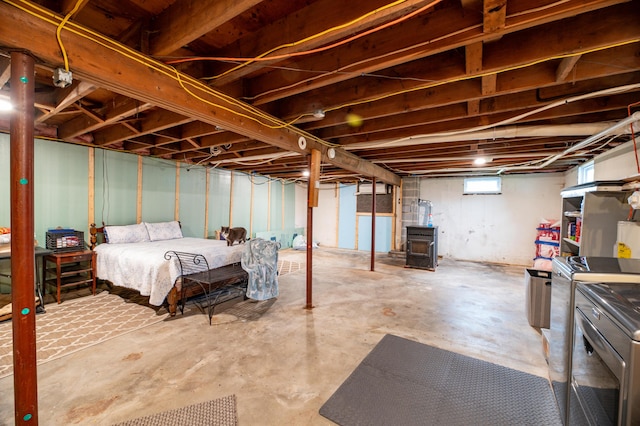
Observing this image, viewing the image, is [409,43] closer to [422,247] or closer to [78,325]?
[78,325]

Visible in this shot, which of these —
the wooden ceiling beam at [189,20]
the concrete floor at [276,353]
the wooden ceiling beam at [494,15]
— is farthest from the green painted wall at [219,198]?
the wooden ceiling beam at [494,15]

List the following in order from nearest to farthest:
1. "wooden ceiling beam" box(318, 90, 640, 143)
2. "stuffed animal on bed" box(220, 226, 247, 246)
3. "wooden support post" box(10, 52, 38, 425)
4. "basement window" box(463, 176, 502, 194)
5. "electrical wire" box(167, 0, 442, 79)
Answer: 1. "wooden support post" box(10, 52, 38, 425)
2. "electrical wire" box(167, 0, 442, 79)
3. "wooden ceiling beam" box(318, 90, 640, 143)
4. "stuffed animal on bed" box(220, 226, 247, 246)
5. "basement window" box(463, 176, 502, 194)

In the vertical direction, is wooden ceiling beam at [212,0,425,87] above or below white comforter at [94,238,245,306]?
above

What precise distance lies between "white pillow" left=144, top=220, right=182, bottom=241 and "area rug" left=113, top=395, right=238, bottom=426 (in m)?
3.63

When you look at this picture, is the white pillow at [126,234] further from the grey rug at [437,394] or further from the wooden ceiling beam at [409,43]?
the grey rug at [437,394]

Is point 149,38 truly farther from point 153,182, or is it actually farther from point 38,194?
point 153,182

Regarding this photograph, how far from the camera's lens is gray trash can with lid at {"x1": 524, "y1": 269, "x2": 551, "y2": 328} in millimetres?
3086

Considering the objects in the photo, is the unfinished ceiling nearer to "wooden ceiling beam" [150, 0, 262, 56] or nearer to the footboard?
"wooden ceiling beam" [150, 0, 262, 56]

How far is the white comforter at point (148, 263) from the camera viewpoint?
10.6 feet

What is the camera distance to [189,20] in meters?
1.50

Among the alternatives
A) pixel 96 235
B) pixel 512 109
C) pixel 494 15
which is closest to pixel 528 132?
pixel 512 109

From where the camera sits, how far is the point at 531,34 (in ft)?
5.60

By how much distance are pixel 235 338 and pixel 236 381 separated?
27.1 inches

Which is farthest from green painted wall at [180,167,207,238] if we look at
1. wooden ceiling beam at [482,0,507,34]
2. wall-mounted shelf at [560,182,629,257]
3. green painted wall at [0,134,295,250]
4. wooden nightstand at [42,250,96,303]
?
wall-mounted shelf at [560,182,629,257]
